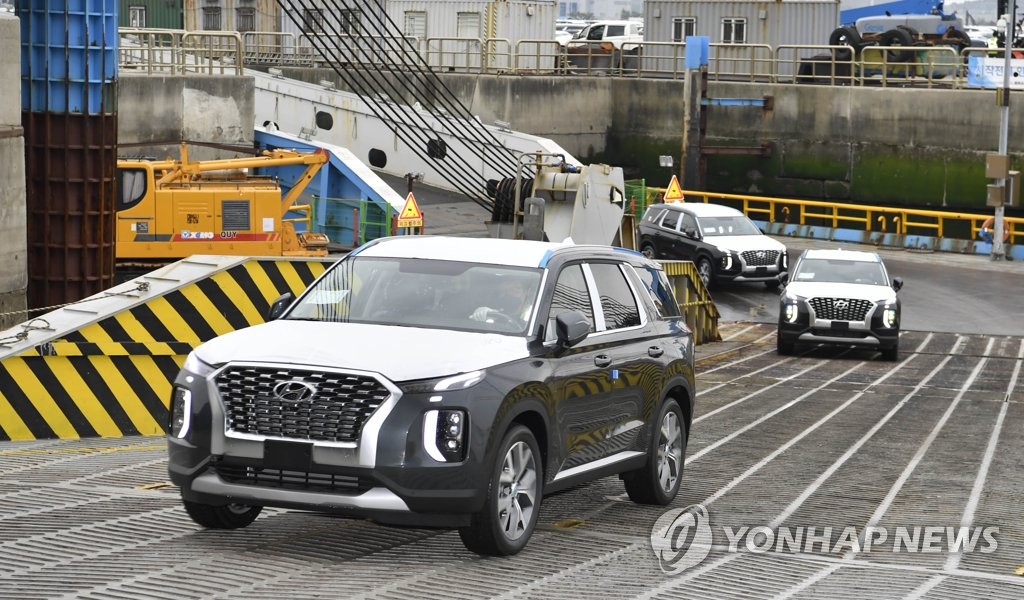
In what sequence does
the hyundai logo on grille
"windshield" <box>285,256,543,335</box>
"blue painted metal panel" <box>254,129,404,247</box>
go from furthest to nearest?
"blue painted metal panel" <box>254,129,404,247</box> < "windshield" <box>285,256,543,335</box> < the hyundai logo on grille

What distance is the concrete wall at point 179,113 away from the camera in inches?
1358

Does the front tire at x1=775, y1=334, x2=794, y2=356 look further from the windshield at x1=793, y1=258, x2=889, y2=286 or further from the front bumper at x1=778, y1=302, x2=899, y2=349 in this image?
the windshield at x1=793, y1=258, x2=889, y2=286

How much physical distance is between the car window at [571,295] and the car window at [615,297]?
0.18 metres

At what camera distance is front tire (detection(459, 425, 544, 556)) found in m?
8.17

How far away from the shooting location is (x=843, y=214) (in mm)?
49562

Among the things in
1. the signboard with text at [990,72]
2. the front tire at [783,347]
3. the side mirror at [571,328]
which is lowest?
the front tire at [783,347]

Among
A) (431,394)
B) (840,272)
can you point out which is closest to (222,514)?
(431,394)

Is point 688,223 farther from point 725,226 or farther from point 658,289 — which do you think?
point 658,289

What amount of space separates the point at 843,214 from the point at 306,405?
43.3 m

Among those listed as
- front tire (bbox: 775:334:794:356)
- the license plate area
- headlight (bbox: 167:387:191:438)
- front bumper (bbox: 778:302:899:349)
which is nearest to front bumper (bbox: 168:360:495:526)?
the license plate area

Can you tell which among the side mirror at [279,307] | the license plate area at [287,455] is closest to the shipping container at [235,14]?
the side mirror at [279,307]

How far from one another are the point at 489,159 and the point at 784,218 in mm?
9472

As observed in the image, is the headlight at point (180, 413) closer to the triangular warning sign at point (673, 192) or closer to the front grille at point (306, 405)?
the front grille at point (306, 405)

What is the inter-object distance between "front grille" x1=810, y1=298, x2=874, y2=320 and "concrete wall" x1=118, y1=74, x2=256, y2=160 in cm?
1541
